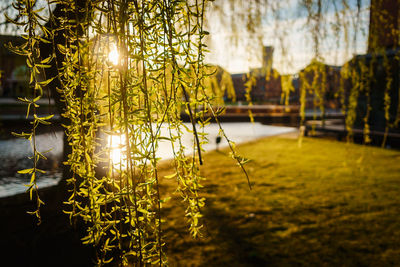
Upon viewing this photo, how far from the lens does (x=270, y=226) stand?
3428 mm

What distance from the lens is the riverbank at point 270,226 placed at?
108 inches

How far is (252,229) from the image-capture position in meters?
3.36

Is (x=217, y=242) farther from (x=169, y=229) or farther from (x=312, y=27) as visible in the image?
(x=312, y=27)

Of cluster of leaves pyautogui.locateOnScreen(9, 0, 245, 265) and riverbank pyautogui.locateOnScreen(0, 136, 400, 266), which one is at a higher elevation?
cluster of leaves pyautogui.locateOnScreen(9, 0, 245, 265)

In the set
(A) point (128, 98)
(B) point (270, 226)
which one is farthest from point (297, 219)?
(A) point (128, 98)

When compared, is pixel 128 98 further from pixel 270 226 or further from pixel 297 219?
pixel 297 219

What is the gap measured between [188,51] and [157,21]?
0.44 feet

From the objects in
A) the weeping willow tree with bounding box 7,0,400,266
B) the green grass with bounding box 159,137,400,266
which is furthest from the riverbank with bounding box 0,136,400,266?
the weeping willow tree with bounding box 7,0,400,266

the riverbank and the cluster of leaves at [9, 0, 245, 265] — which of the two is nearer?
the cluster of leaves at [9, 0, 245, 265]

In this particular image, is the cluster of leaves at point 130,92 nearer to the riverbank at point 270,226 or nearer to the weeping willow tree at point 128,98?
the weeping willow tree at point 128,98

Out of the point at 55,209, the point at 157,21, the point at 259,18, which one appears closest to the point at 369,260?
the point at 259,18

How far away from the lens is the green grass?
278 cm

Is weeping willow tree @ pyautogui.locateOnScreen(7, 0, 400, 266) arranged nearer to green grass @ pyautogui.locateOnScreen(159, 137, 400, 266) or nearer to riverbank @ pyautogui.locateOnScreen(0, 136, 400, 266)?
green grass @ pyautogui.locateOnScreen(159, 137, 400, 266)

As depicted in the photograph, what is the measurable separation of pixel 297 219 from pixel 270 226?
394 mm
